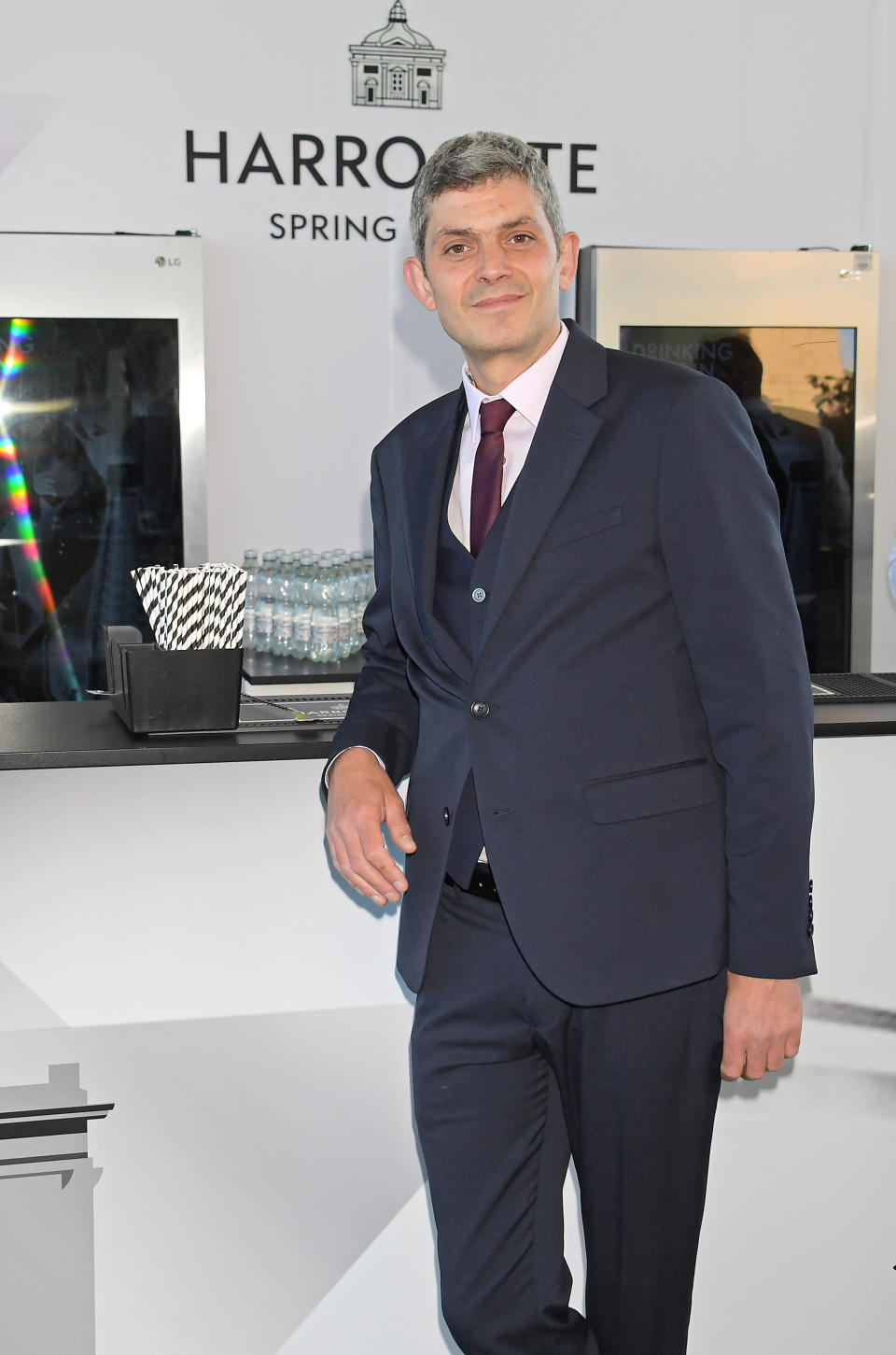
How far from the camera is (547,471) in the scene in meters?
1.36

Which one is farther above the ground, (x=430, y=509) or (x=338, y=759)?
(x=430, y=509)

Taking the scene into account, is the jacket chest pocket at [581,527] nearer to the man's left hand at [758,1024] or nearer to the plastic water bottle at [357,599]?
the man's left hand at [758,1024]

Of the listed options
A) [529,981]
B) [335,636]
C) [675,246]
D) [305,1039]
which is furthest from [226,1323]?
[675,246]

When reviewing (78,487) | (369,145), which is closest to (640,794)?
(78,487)

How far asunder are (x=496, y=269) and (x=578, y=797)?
0.51 m

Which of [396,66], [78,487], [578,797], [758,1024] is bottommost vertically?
[758,1024]

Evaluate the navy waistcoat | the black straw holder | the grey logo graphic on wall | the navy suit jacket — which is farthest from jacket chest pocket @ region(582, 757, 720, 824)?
the grey logo graphic on wall

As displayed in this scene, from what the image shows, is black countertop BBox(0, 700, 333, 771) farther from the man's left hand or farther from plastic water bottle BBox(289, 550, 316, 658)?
plastic water bottle BBox(289, 550, 316, 658)

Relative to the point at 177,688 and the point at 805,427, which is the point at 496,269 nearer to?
the point at 177,688

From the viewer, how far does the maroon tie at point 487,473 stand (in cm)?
143

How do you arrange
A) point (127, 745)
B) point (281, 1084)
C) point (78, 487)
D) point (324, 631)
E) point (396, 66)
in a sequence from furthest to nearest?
1. point (396, 66)
2. point (78, 487)
3. point (324, 631)
4. point (281, 1084)
5. point (127, 745)

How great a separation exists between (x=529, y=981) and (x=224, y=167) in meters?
2.84

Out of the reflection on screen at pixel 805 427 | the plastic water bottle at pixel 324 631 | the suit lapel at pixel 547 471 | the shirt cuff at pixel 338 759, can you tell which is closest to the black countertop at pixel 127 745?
the shirt cuff at pixel 338 759

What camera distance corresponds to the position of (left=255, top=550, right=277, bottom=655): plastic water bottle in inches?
109
